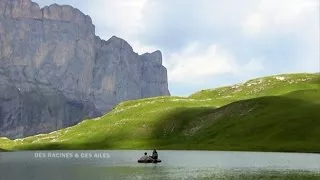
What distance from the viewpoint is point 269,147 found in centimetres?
19275

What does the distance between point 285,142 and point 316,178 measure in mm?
127651

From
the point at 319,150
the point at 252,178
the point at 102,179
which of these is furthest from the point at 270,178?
the point at 319,150

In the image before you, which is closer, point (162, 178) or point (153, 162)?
point (162, 178)

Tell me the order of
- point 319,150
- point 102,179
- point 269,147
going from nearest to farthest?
point 102,179 < point 319,150 < point 269,147

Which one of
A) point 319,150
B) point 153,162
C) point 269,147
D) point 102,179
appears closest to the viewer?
point 102,179

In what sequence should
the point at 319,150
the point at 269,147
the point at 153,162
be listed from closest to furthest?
the point at 153,162 → the point at 319,150 → the point at 269,147

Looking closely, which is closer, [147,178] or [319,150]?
[147,178]

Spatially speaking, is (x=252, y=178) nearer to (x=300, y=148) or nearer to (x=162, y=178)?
(x=162, y=178)

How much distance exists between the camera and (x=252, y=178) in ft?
237

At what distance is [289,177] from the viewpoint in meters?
74.3

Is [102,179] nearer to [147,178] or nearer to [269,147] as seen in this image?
[147,178]

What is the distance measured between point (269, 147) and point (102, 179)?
132 m

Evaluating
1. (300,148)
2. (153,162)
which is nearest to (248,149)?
(300,148)

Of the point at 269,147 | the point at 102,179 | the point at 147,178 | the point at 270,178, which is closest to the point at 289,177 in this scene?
the point at 270,178
